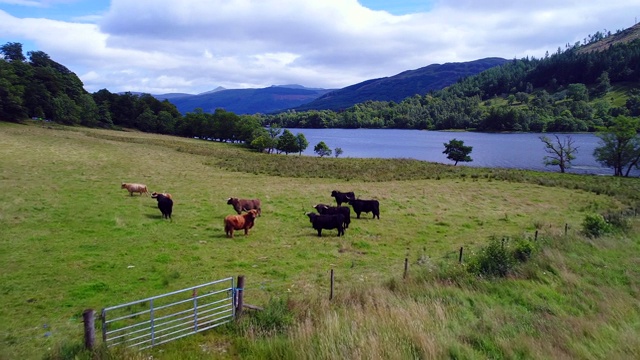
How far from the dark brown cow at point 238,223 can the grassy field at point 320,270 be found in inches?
23.6

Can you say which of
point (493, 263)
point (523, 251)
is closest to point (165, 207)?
point (493, 263)

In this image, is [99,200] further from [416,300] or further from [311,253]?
[416,300]

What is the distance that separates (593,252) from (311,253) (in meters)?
10.2

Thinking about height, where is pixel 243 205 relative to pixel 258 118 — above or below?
below

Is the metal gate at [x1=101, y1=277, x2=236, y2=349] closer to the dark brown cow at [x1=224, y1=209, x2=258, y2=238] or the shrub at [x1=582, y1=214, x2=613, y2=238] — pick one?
the dark brown cow at [x1=224, y1=209, x2=258, y2=238]

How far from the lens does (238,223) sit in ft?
57.4

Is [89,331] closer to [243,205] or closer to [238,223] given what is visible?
[238,223]

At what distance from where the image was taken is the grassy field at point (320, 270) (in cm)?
761

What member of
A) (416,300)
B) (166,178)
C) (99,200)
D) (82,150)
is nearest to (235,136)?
(82,150)

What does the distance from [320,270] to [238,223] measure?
5.43 m

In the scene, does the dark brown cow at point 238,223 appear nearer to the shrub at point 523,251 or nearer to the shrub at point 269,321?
the shrub at point 269,321

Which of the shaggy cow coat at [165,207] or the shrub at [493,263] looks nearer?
the shrub at [493,263]

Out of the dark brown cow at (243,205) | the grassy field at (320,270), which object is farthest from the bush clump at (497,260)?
the dark brown cow at (243,205)

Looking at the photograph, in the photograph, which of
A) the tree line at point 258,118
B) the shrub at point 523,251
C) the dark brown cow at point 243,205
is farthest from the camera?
the tree line at point 258,118
